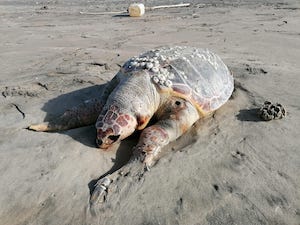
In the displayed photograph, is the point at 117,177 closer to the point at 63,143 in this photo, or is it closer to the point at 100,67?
the point at 63,143

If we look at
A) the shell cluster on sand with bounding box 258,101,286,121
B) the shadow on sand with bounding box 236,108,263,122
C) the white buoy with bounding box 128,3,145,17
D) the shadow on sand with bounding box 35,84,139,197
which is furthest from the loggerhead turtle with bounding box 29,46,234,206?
the white buoy with bounding box 128,3,145,17

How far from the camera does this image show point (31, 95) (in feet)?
12.8

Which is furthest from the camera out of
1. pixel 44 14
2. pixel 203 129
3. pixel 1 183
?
pixel 44 14

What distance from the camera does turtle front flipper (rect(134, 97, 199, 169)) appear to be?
2.57m

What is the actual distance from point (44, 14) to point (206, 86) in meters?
9.12

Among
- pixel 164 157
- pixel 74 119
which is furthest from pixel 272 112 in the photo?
pixel 74 119

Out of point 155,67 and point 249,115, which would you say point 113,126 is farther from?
point 249,115

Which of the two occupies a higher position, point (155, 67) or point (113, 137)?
point (155, 67)

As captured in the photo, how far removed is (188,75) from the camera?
10.4 ft

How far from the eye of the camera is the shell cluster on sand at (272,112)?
300 centimetres

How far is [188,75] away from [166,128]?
2.14 feet

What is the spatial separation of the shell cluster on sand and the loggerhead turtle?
424mm

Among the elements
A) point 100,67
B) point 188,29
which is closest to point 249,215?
point 100,67

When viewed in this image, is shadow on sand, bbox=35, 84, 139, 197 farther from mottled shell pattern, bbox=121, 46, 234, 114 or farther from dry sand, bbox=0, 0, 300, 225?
mottled shell pattern, bbox=121, 46, 234, 114
